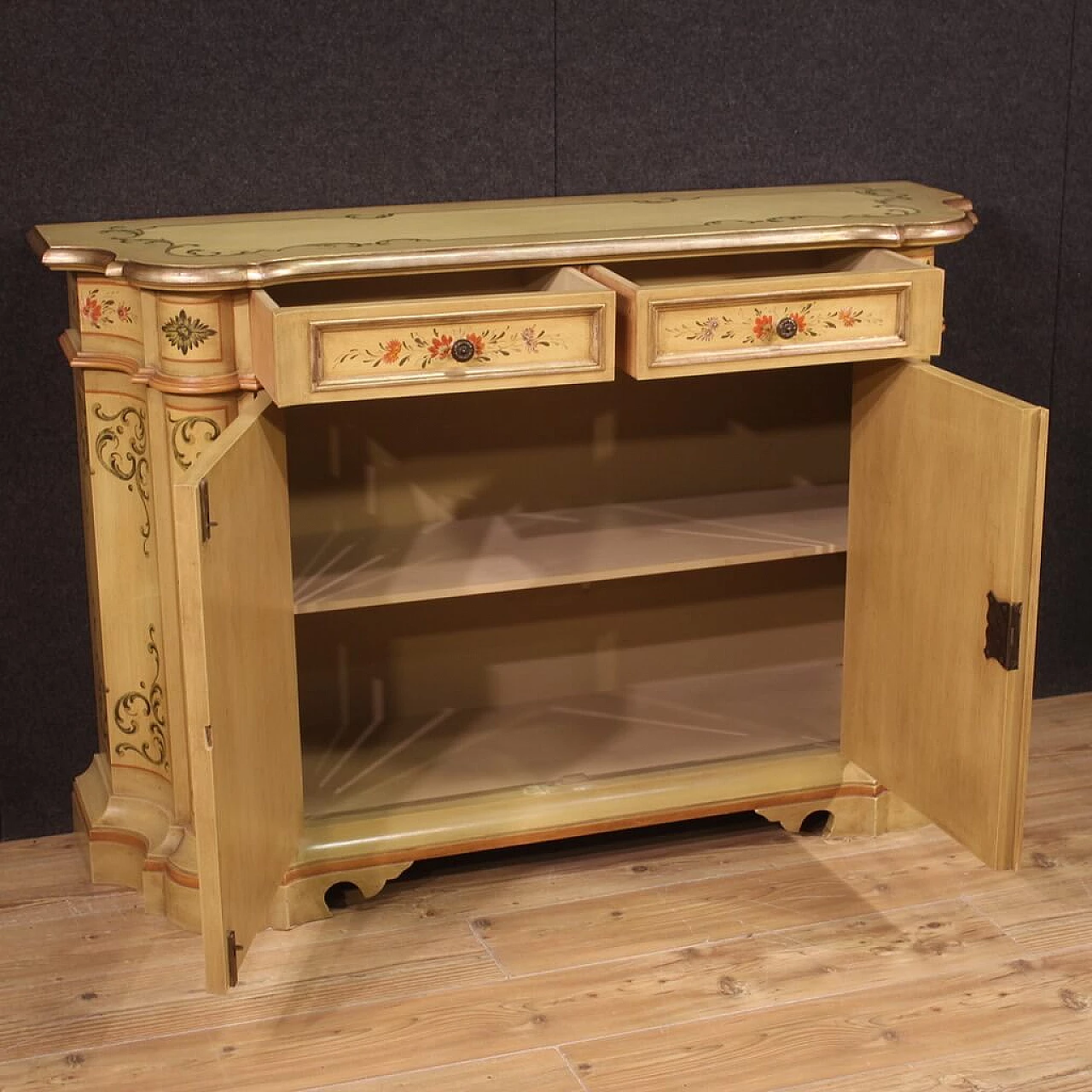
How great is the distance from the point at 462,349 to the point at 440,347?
3 cm

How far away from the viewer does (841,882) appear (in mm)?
2535

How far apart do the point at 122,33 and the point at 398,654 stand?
1.07 m

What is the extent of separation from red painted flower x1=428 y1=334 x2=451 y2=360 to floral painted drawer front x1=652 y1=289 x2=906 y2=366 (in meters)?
0.27

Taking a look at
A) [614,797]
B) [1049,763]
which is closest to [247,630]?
[614,797]

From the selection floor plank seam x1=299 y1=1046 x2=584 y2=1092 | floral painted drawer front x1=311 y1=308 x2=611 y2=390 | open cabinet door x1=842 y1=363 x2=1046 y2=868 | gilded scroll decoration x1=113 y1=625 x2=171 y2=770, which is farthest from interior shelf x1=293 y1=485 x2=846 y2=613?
floor plank seam x1=299 y1=1046 x2=584 y2=1092

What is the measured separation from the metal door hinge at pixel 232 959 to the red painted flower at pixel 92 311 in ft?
2.91

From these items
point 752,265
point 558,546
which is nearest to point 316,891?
point 558,546

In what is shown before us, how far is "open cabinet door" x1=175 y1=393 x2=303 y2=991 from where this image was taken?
72.6 inches

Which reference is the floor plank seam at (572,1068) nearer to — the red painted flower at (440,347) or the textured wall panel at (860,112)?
the red painted flower at (440,347)

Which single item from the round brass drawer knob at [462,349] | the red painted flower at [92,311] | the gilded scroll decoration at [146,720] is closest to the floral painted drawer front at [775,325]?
the round brass drawer knob at [462,349]

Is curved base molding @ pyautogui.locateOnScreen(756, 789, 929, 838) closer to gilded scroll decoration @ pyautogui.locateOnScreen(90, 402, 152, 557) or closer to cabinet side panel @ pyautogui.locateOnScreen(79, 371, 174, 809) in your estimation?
cabinet side panel @ pyautogui.locateOnScreen(79, 371, 174, 809)

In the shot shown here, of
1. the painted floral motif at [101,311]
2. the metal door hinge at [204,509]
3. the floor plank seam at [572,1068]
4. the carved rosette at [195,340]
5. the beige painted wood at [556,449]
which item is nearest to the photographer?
the metal door hinge at [204,509]

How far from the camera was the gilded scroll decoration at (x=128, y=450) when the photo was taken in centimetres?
236

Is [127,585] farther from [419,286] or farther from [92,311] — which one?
[419,286]
